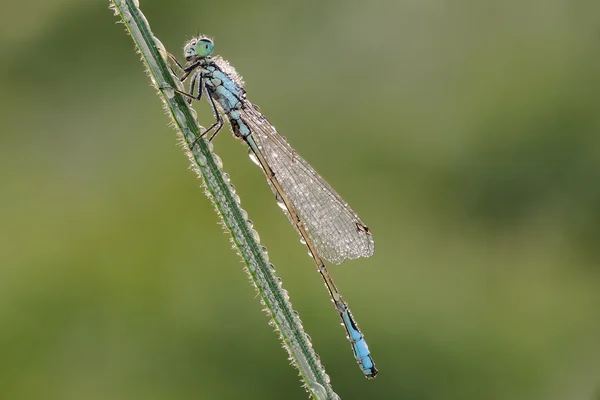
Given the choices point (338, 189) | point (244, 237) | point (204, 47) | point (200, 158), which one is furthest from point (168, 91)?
point (338, 189)

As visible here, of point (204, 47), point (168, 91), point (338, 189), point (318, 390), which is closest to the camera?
point (318, 390)

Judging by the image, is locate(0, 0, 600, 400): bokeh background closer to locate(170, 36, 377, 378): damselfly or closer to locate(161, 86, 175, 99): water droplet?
locate(170, 36, 377, 378): damselfly

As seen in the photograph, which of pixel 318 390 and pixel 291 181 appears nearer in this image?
pixel 318 390

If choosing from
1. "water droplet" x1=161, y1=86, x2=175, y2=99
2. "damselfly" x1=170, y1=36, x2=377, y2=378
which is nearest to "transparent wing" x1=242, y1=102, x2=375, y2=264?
"damselfly" x1=170, y1=36, x2=377, y2=378

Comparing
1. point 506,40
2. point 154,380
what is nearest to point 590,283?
point 506,40

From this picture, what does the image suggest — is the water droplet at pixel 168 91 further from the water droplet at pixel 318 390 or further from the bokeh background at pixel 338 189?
the bokeh background at pixel 338 189

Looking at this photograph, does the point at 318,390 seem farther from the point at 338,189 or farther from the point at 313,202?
the point at 338,189

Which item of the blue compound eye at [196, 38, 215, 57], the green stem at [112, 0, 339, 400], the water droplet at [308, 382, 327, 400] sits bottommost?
the water droplet at [308, 382, 327, 400]
